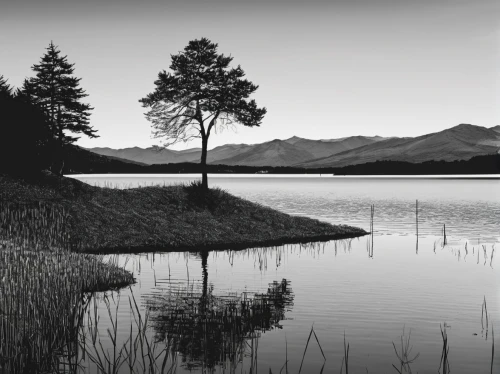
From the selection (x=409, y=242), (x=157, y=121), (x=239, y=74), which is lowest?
(x=409, y=242)

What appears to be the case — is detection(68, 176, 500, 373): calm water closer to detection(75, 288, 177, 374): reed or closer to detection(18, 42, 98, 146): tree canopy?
detection(75, 288, 177, 374): reed

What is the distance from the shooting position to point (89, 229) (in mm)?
38312

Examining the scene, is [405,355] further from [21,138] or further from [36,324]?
[21,138]

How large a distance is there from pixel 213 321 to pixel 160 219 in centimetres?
2766

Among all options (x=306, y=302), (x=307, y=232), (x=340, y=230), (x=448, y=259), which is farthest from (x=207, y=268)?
(x=340, y=230)

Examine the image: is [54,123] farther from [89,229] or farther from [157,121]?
[89,229]

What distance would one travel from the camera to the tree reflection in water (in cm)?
1427

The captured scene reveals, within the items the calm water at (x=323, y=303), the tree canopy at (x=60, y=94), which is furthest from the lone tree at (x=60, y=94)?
the calm water at (x=323, y=303)

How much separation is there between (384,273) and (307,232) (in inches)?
718

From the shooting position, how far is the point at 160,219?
44.2 m

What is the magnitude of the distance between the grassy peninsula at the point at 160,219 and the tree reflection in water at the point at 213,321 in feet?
49.9

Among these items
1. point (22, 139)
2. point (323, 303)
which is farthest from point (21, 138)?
point (323, 303)

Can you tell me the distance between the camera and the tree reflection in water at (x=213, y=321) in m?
14.3

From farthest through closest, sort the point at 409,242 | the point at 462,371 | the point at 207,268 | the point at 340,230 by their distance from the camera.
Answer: the point at 340,230, the point at 409,242, the point at 207,268, the point at 462,371
